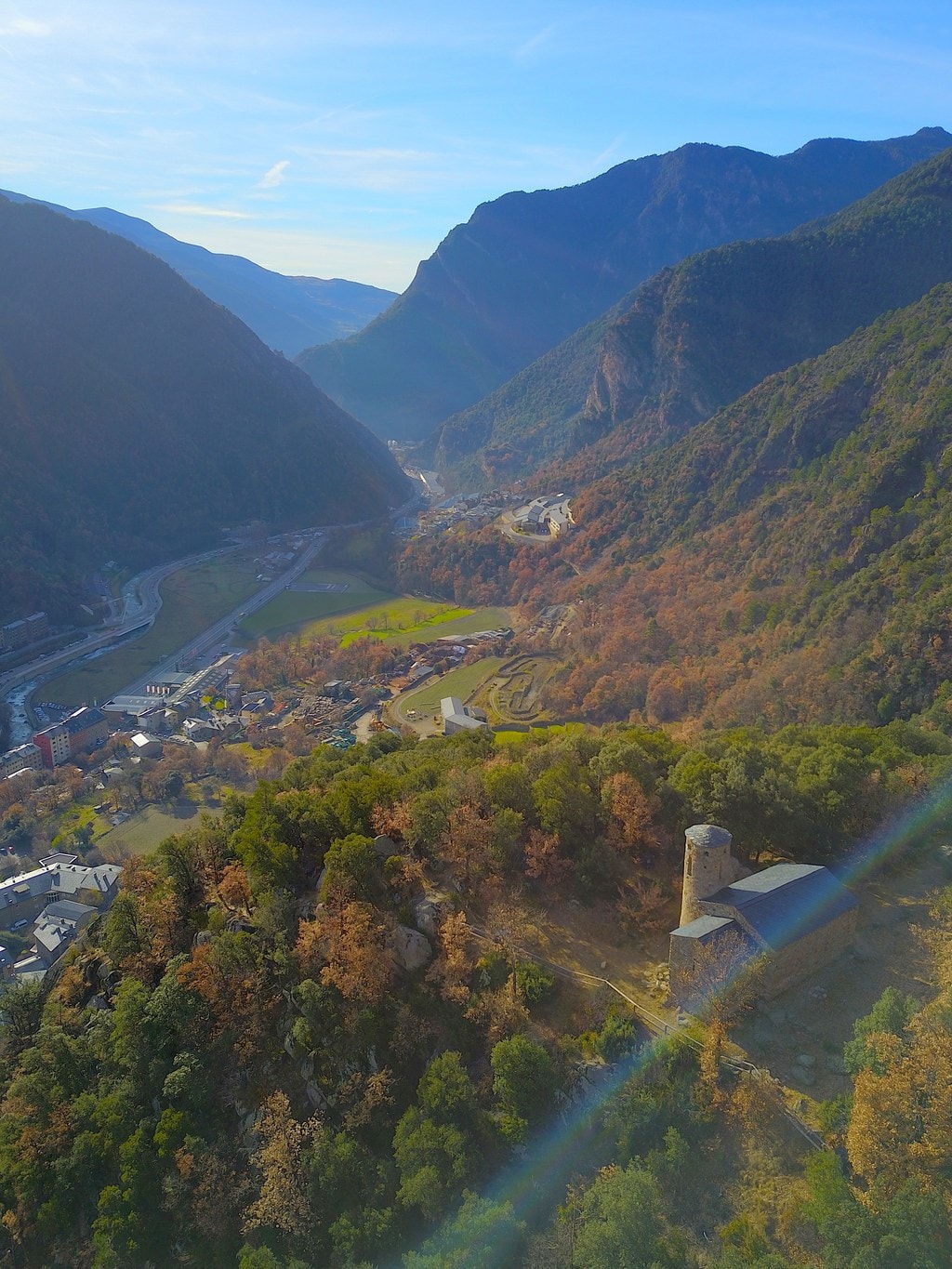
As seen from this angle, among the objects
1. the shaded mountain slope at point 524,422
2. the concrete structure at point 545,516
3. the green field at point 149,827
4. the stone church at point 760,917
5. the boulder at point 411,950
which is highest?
the shaded mountain slope at point 524,422

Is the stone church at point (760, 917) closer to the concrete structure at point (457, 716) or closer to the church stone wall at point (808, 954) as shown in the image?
the church stone wall at point (808, 954)

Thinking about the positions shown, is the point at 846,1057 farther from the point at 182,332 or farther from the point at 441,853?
the point at 182,332

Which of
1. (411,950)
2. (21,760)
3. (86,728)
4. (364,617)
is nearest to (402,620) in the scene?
(364,617)

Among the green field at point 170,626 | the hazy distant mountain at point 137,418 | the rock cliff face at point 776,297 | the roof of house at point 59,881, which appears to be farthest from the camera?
the hazy distant mountain at point 137,418

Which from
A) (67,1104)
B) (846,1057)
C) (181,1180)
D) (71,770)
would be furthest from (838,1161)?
(71,770)

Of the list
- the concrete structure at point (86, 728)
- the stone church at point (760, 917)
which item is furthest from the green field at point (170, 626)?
the stone church at point (760, 917)

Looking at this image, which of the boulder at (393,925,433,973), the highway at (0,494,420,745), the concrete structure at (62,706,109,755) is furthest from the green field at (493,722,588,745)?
the highway at (0,494,420,745)

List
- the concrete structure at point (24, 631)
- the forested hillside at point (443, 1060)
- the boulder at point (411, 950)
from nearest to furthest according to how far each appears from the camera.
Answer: the forested hillside at point (443, 1060), the boulder at point (411, 950), the concrete structure at point (24, 631)
